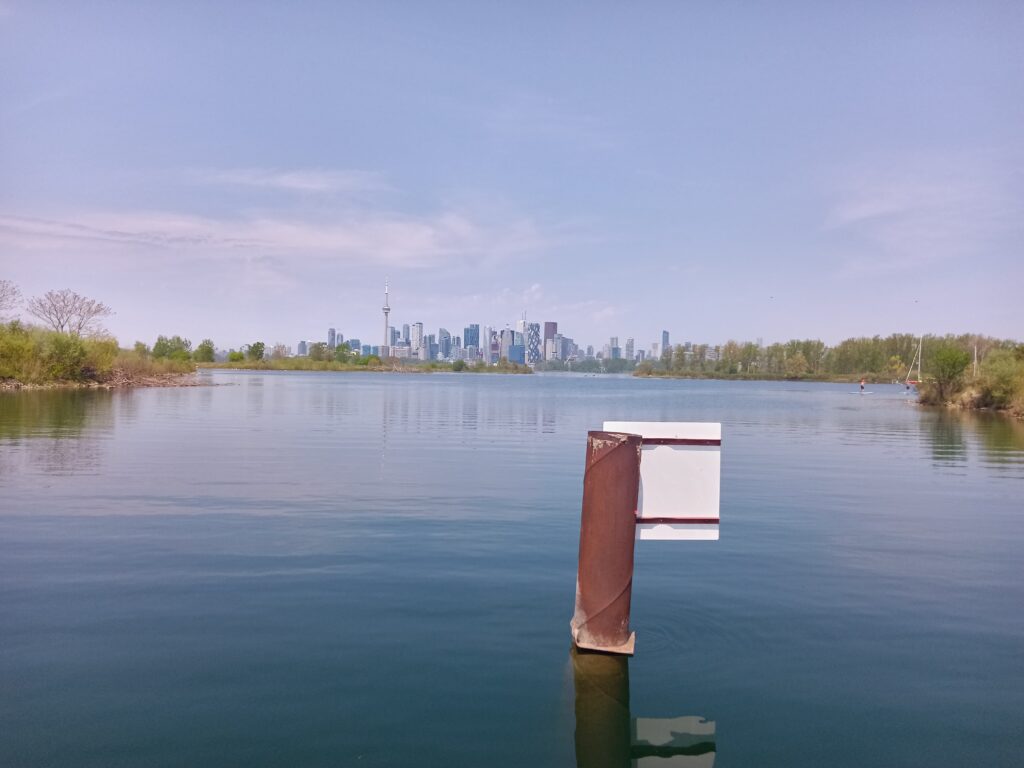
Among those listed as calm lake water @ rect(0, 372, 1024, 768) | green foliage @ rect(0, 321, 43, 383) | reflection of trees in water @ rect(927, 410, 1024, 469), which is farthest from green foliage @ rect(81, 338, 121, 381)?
reflection of trees in water @ rect(927, 410, 1024, 469)

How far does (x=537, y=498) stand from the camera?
13.4m

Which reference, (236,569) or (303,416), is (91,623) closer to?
(236,569)

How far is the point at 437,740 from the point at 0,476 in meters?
12.8

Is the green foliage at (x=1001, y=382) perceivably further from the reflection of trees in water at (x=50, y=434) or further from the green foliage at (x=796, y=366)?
the green foliage at (x=796, y=366)

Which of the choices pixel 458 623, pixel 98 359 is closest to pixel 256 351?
pixel 98 359

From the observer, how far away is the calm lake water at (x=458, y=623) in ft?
15.6

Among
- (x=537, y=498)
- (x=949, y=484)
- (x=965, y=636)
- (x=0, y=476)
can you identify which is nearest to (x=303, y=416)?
(x=0, y=476)

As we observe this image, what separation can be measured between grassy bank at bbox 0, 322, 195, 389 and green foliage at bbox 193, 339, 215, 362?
325 feet

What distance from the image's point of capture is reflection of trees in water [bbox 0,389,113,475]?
51.8ft

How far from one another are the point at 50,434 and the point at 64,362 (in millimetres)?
38555

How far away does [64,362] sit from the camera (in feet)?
180

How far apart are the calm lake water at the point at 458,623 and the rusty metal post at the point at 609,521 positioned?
2.04 feet

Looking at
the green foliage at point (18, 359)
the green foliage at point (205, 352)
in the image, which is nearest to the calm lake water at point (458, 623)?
the green foliage at point (18, 359)

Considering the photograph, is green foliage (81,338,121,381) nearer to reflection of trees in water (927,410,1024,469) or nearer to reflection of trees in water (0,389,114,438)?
reflection of trees in water (0,389,114,438)
